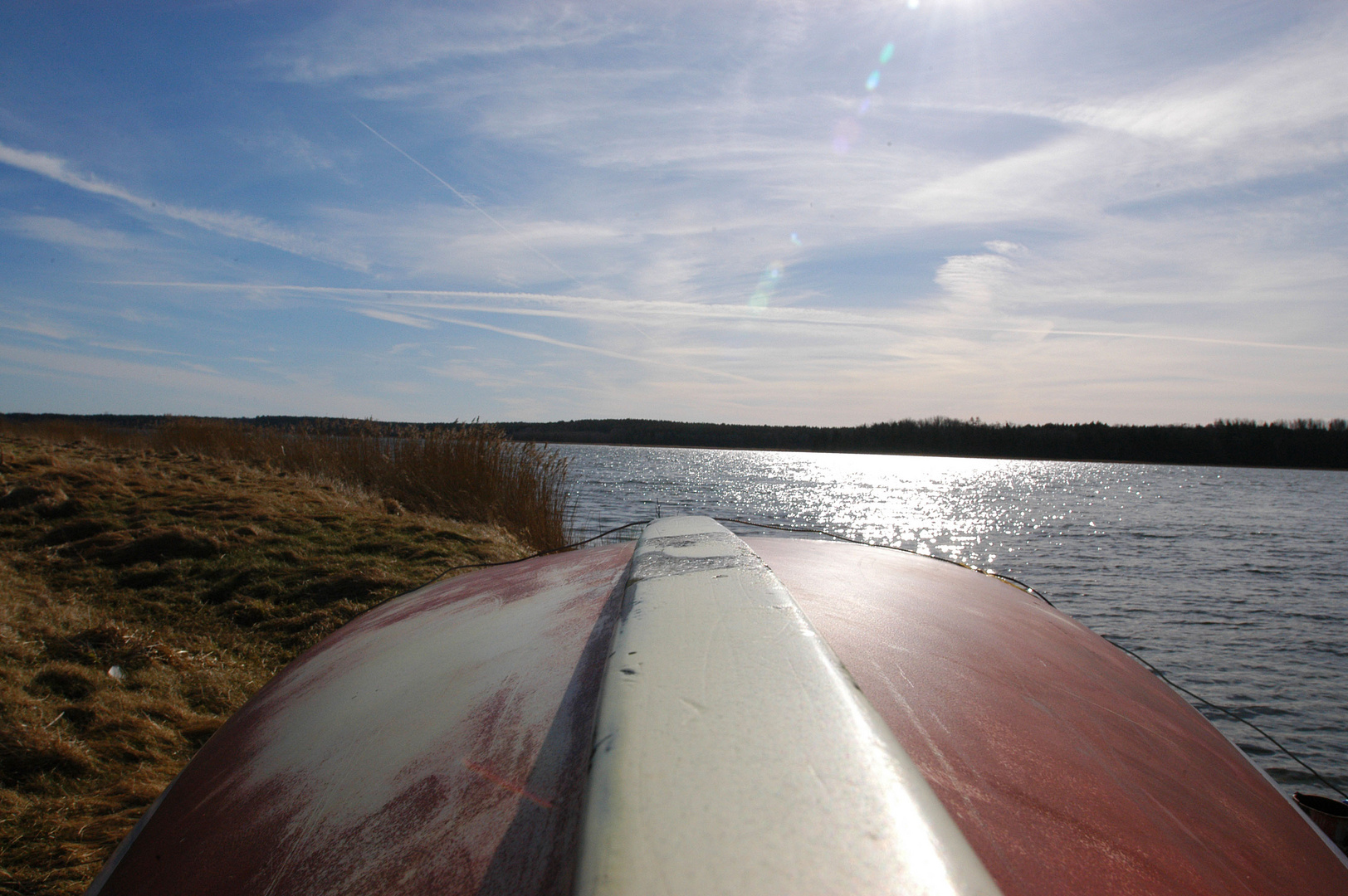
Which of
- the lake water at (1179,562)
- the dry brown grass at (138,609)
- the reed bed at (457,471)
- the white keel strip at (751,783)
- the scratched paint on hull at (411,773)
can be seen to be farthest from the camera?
the reed bed at (457,471)

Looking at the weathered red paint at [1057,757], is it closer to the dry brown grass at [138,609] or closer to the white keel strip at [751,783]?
the white keel strip at [751,783]

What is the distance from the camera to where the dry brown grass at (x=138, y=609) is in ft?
8.67

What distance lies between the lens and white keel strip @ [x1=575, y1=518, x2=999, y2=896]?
0.52 m

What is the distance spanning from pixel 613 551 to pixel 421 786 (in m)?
1.05

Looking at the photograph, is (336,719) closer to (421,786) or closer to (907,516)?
(421,786)

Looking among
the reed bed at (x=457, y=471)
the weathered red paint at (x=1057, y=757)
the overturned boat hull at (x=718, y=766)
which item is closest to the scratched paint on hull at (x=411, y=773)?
the overturned boat hull at (x=718, y=766)

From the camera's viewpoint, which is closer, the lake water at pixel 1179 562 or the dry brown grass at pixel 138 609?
the dry brown grass at pixel 138 609

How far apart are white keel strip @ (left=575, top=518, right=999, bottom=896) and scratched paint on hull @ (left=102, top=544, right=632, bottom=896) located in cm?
8

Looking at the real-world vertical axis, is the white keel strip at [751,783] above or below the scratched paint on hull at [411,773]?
above

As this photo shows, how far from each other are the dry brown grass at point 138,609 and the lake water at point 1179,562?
4206 mm

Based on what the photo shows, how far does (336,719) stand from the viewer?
1.27 m

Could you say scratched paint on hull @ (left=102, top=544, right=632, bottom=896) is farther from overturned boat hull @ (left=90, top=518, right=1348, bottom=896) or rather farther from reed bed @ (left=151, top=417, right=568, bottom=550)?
reed bed @ (left=151, top=417, right=568, bottom=550)

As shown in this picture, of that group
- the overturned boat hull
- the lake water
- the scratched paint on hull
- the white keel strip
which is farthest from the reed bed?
the white keel strip

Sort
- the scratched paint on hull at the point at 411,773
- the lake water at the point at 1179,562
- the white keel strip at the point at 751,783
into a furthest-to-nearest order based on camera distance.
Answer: the lake water at the point at 1179,562 < the scratched paint on hull at the point at 411,773 < the white keel strip at the point at 751,783
